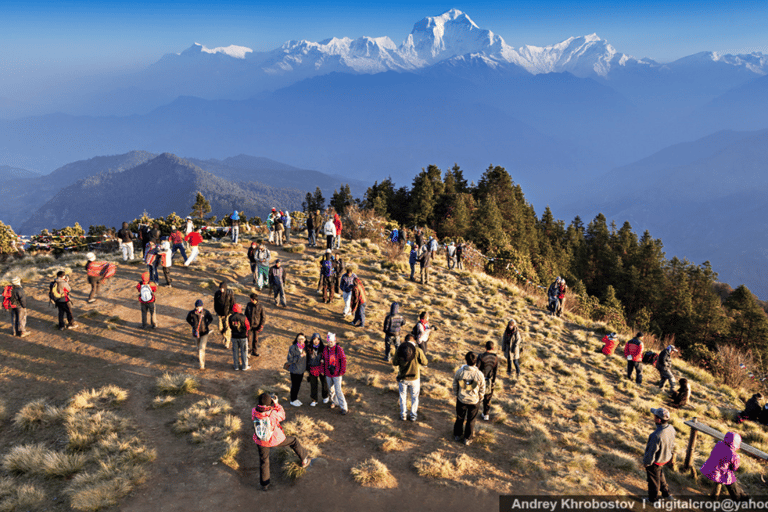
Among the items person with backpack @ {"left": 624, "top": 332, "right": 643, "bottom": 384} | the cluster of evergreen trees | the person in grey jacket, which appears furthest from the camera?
the cluster of evergreen trees

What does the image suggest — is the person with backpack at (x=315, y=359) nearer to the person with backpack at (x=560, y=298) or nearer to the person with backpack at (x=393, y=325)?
the person with backpack at (x=393, y=325)

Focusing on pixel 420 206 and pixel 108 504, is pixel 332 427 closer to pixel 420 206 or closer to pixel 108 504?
pixel 108 504

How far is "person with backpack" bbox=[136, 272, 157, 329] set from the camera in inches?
497

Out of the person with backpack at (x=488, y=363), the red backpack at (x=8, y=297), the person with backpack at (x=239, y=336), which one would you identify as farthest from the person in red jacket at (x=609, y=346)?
the red backpack at (x=8, y=297)

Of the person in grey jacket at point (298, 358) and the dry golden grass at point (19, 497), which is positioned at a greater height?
the person in grey jacket at point (298, 358)

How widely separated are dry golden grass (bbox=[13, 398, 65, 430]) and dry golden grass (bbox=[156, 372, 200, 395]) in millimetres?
1968

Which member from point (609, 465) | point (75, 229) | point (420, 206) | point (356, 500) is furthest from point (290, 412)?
point (420, 206)

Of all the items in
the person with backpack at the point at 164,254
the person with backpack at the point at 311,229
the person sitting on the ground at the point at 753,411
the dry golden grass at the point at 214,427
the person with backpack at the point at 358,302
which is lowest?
the person sitting on the ground at the point at 753,411

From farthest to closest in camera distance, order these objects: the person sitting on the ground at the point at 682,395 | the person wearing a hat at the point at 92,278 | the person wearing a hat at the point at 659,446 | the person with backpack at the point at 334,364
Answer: the person wearing a hat at the point at 92,278, the person sitting on the ground at the point at 682,395, the person with backpack at the point at 334,364, the person wearing a hat at the point at 659,446

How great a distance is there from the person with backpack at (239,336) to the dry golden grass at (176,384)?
3.92ft

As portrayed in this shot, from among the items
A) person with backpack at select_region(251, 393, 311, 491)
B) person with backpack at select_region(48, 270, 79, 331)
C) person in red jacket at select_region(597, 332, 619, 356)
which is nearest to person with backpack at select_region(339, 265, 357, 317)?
person with backpack at select_region(251, 393, 311, 491)

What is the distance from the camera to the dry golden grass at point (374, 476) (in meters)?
7.60

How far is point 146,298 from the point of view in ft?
42.2

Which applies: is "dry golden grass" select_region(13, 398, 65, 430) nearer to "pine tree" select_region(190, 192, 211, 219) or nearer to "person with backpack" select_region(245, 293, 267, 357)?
"person with backpack" select_region(245, 293, 267, 357)
